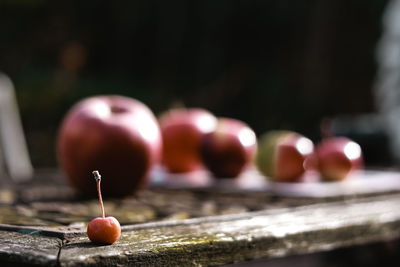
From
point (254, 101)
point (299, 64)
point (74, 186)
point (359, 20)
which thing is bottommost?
point (74, 186)

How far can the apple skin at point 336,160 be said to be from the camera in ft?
5.07

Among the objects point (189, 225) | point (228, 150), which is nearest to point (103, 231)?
point (189, 225)

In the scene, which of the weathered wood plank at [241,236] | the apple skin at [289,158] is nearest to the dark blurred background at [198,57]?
the apple skin at [289,158]

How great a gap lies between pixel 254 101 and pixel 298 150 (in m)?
4.05

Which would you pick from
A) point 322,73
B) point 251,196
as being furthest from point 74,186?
point 322,73

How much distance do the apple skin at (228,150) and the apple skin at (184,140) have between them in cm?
9

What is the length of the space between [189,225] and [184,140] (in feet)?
2.89

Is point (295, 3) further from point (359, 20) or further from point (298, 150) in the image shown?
point (298, 150)

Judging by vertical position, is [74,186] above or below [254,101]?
below

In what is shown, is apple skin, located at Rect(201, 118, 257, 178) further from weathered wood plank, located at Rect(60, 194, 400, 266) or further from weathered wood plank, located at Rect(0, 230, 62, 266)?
weathered wood plank, located at Rect(0, 230, 62, 266)

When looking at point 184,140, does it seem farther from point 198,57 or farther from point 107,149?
point 198,57

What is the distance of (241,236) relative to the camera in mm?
750

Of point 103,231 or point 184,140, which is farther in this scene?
point 184,140

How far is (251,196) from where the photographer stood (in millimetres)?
1263
